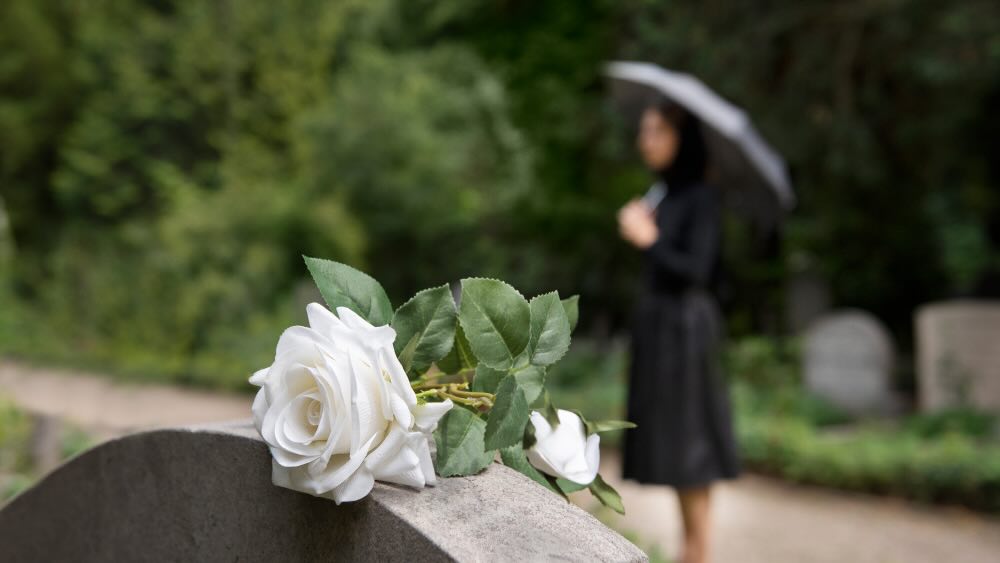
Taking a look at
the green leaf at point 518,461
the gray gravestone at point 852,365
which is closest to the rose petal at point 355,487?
the green leaf at point 518,461

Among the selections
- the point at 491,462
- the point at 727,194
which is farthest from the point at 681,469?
the point at 491,462

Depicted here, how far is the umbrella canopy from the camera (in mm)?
4148

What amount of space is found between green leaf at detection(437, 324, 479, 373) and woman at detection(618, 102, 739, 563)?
2700 mm

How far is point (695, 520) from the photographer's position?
365 cm

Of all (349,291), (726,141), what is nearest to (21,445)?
(726,141)

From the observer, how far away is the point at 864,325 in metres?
9.81

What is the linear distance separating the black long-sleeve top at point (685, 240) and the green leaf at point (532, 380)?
281cm

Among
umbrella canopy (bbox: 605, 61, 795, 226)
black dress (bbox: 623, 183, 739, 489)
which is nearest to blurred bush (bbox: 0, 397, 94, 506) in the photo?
black dress (bbox: 623, 183, 739, 489)

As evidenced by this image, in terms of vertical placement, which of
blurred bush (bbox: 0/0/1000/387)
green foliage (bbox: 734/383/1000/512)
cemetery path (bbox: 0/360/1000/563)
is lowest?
cemetery path (bbox: 0/360/1000/563)

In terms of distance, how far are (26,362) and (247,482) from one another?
1392 cm

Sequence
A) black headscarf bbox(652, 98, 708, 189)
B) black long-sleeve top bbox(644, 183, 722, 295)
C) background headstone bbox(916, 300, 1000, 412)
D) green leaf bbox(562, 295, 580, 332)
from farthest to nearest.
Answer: background headstone bbox(916, 300, 1000, 412) → black headscarf bbox(652, 98, 708, 189) → black long-sleeve top bbox(644, 183, 722, 295) → green leaf bbox(562, 295, 580, 332)

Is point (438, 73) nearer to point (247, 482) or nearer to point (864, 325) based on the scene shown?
point (864, 325)

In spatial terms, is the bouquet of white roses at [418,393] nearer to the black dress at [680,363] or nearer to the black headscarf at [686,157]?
the black dress at [680,363]

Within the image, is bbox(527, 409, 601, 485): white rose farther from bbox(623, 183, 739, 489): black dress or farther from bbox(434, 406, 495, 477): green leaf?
bbox(623, 183, 739, 489): black dress
